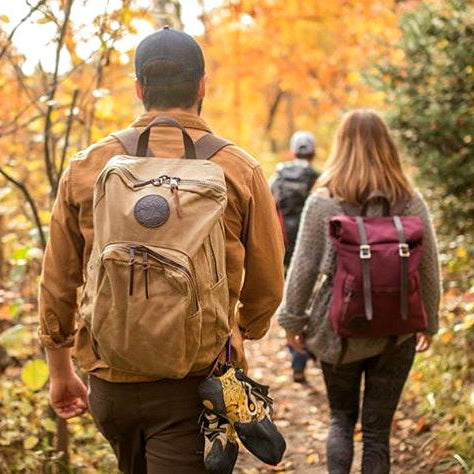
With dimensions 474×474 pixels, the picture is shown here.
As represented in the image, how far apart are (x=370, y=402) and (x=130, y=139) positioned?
1.89m

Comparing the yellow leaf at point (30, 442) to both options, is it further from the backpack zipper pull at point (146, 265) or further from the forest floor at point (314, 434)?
the backpack zipper pull at point (146, 265)

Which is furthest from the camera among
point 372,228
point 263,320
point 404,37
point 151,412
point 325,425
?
point 404,37

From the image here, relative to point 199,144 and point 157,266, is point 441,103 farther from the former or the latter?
point 157,266

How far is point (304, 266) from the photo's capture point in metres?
3.48

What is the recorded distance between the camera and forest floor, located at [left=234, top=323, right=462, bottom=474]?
14.6ft

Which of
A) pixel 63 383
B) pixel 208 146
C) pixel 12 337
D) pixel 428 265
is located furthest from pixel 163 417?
pixel 428 265

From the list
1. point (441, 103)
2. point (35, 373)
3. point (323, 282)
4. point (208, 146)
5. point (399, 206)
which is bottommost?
point (35, 373)

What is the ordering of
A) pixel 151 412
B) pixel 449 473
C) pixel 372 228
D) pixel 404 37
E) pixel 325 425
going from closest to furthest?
pixel 151 412
pixel 372 228
pixel 449 473
pixel 325 425
pixel 404 37

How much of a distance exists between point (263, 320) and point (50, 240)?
0.82m

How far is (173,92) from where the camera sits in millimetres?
2338

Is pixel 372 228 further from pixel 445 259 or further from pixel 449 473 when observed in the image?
pixel 445 259

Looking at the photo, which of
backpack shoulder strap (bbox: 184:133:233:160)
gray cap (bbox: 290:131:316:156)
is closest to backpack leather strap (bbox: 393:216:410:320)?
backpack shoulder strap (bbox: 184:133:233:160)

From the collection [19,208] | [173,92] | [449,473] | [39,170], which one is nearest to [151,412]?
[173,92]

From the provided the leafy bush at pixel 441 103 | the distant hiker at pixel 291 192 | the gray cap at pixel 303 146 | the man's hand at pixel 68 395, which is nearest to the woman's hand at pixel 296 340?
the man's hand at pixel 68 395
